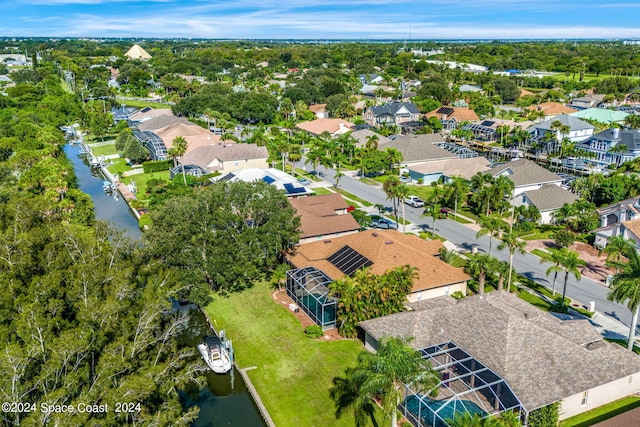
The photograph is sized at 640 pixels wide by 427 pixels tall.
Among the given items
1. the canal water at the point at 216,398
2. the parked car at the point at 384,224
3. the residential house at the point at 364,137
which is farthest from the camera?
the residential house at the point at 364,137

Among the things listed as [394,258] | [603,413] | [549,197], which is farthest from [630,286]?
[549,197]

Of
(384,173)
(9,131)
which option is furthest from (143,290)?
(9,131)

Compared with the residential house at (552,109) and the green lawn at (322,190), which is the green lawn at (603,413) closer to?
the green lawn at (322,190)

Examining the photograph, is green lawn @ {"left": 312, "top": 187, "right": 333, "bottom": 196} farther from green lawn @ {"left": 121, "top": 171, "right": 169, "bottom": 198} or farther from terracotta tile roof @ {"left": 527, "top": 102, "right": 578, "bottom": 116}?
terracotta tile roof @ {"left": 527, "top": 102, "right": 578, "bottom": 116}

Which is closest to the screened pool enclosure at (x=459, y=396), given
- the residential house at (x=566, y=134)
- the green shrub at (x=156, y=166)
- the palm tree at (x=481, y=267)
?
the palm tree at (x=481, y=267)

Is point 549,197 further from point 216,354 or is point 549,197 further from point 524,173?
point 216,354

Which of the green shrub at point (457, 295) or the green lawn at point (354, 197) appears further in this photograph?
the green lawn at point (354, 197)

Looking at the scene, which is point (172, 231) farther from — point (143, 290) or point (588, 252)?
point (588, 252)

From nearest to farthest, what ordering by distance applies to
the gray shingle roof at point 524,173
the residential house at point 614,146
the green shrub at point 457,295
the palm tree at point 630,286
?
the palm tree at point 630,286, the green shrub at point 457,295, the gray shingle roof at point 524,173, the residential house at point 614,146
